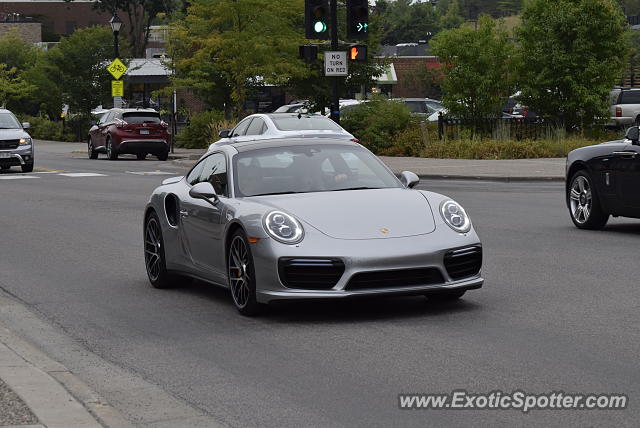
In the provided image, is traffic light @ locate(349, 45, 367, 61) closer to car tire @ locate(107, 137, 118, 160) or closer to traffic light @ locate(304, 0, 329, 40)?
traffic light @ locate(304, 0, 329, 40)

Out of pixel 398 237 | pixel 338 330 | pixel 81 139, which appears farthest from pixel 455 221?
pixel 81 139

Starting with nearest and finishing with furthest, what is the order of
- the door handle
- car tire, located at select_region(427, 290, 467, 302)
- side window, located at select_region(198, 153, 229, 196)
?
car tire, located at select_region(427, 290, 467, 302)
side window, located at select_region(198, 153, 229, 196)
the door handle

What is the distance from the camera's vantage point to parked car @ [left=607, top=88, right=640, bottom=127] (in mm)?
43656

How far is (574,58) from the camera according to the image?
3747 cm

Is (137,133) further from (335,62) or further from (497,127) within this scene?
(335,62)

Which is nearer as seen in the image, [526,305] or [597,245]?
[526,305]

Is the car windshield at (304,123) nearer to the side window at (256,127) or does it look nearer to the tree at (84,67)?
the side window at (256,127)

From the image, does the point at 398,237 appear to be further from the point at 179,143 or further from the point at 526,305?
the point at 179,143

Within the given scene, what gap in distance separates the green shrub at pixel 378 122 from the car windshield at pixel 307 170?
2732cm

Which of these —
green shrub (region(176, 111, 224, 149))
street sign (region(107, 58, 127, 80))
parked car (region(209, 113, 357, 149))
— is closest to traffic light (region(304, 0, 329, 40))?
parked car (region(209, 113, 357, 149))

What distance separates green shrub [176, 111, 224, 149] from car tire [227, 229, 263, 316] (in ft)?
119

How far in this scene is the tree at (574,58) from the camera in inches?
1479

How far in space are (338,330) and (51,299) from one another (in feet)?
10.9

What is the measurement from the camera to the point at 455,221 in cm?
1018
